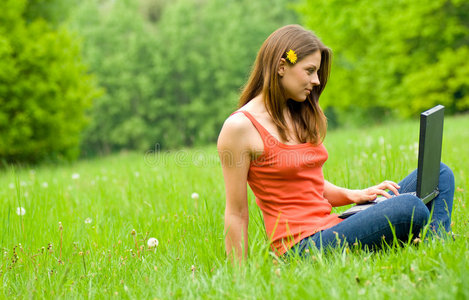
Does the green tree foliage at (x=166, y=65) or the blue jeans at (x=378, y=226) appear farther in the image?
the green tree foliage at (x=166, y=65)

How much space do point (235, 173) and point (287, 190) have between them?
295mm

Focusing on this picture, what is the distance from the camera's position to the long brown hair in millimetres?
2400

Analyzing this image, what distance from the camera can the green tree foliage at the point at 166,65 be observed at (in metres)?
31.2

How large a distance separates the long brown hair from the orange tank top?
11 cm

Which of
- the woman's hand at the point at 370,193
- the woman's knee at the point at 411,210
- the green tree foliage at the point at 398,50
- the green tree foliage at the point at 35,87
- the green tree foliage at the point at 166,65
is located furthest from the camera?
the green tree foliage at the point at 166,65

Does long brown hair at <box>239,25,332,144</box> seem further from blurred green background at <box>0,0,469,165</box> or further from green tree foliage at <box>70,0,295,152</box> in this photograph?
green tree foliage at <box>70,0,295,152</box>

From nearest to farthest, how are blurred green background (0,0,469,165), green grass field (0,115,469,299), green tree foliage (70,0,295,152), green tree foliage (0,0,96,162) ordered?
1. green grass field (0,115,469,299)
2. green tree foliage (0,0,96,162)
3. blurred green background (0,0,469,165)
4. green tree foliage (70,0,295,152)

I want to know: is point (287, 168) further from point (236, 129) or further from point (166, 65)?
point (166, 65)

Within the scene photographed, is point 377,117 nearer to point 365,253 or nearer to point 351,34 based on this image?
point 351,34
